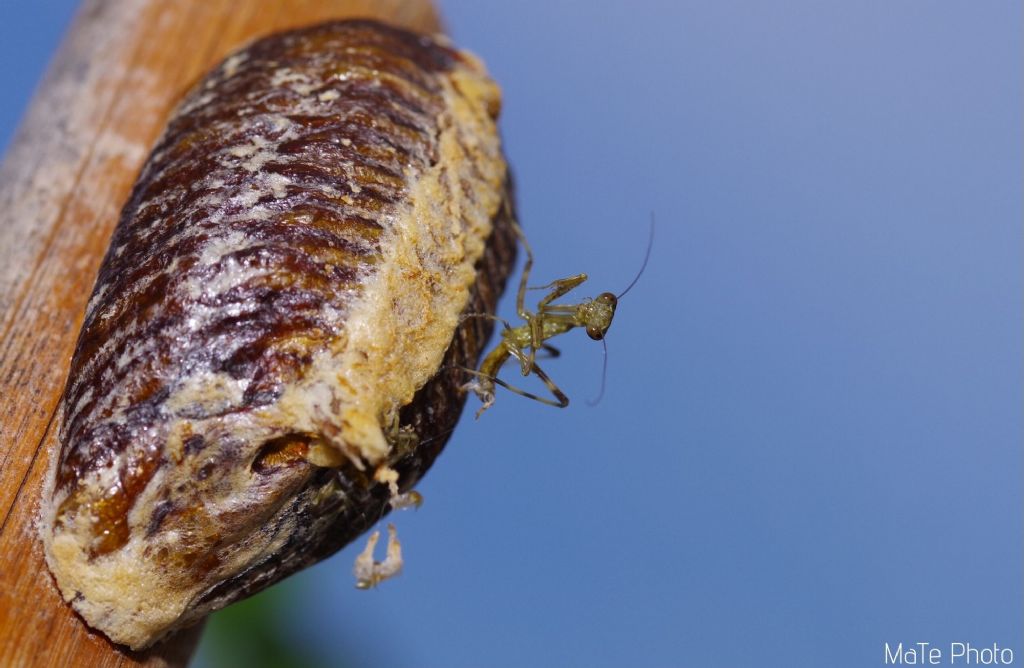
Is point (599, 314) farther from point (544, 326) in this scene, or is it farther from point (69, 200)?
point (69, 200)

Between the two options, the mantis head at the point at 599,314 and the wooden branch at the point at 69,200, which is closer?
the wooden branch at the point at 69,200

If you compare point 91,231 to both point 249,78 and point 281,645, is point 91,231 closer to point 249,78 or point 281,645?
point 249,78

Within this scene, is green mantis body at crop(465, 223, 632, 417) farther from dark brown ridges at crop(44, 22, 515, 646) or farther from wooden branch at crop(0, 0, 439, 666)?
wooden branch at crop(0, 0, 439, 666)

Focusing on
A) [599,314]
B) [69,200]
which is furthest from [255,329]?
[599,314]

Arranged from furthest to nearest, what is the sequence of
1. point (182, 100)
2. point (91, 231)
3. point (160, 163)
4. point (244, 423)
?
point (182, 100) → point (91, 231) → point (160, 163) → point (244, 423)

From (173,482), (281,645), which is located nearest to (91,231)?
(173,482)

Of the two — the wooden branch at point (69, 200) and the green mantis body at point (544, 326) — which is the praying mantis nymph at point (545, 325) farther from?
the wooden branch at point (69, 200)

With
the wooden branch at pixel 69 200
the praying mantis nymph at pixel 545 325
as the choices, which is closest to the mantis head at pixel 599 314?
the praying mantis nymph at pixel 545 325

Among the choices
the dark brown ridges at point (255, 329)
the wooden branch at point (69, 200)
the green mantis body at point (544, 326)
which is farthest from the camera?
the green mantis body at point (544, 326)
